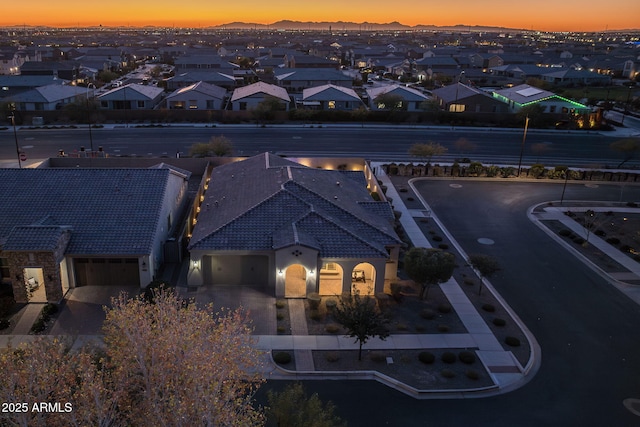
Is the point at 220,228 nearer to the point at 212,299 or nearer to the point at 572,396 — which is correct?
the point at 212,299

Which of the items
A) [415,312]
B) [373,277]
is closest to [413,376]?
[415,312]

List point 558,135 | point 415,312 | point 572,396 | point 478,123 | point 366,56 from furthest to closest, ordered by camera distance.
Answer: point 366,56 < point 478,123 < point 558,135 < point 415,312 < point 572,396

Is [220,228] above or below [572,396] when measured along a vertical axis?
above

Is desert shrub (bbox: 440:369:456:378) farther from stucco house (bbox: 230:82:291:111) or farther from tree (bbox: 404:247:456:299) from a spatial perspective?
stucco house (bbox: 230:82:291:111)

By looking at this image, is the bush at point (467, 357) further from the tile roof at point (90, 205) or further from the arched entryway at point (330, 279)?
the tile roof at point (90, 205)

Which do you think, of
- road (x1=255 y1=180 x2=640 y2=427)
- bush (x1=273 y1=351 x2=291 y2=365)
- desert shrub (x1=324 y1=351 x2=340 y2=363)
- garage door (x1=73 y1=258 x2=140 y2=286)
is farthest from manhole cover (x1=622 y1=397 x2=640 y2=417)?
garage door (x1=73 y1=258 x2=140 y2=286)

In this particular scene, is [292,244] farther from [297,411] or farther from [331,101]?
[331,101]

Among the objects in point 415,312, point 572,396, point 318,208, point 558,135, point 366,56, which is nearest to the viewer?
point 572,396
